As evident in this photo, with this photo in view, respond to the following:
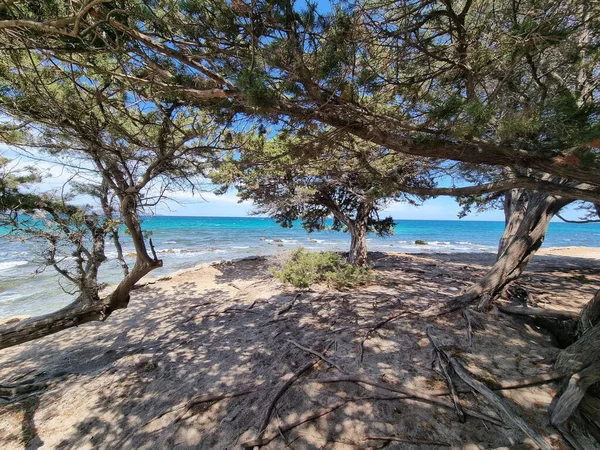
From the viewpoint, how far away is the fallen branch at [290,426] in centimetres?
216

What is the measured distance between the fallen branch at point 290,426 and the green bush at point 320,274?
407cm

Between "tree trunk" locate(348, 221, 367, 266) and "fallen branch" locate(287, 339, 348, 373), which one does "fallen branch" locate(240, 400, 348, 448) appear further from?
"tree trunk" locate(348, 221, 367, 266)

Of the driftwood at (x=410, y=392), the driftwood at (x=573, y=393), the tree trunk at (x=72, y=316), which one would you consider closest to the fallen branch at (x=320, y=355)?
the driftwood at (x=410, y=392)

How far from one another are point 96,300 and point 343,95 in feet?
15.5

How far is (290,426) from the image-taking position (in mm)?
2305

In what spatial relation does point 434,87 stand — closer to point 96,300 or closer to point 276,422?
point 276,422

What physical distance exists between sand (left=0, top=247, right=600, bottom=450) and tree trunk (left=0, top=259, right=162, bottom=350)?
2.44ft

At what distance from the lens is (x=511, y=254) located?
442 cm

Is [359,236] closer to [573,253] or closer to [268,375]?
[268,375]

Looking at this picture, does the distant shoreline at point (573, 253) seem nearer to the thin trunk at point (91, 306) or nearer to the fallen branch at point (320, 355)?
the fallen branch at point (320, 355)

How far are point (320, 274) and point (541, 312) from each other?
179 inches

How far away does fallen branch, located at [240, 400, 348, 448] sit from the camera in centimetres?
216

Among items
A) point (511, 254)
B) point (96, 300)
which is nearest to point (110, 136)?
point (96, 300)

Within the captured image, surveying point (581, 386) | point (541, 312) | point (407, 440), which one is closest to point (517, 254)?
point (541, 312)
